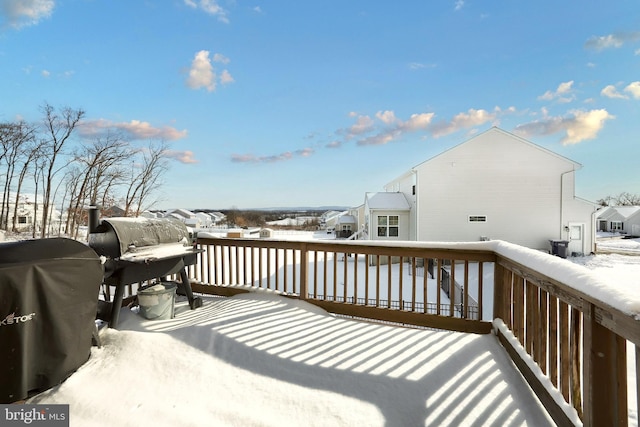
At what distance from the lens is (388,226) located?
14961mm

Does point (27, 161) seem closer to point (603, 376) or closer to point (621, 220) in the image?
point (603, 376)

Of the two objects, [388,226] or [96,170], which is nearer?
[388,226]

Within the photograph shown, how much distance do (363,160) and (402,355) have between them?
54.4 ft

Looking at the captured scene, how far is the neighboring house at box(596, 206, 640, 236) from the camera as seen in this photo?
31078 mm

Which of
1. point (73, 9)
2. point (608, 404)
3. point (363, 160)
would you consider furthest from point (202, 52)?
point (363, 160)

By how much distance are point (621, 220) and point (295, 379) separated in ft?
158

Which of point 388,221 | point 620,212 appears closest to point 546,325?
point 388,221

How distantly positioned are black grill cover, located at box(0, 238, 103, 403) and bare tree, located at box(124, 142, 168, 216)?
20.9 meters

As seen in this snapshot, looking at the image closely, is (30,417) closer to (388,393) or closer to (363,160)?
(388,393)

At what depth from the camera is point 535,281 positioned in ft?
6.32

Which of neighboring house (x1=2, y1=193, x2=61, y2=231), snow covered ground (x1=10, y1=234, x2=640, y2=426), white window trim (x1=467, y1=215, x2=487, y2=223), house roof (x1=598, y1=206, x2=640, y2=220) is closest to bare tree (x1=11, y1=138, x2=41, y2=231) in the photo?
neighboring house (x1=2, y1=193, x2=61, y2=231)

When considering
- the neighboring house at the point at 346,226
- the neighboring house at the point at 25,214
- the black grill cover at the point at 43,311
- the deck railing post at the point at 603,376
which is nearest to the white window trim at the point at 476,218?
the deck railing post at the point at 603,376

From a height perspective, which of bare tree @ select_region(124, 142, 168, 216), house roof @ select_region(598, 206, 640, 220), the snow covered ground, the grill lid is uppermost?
bare tree @ select_region(124, 142, 168, 216)

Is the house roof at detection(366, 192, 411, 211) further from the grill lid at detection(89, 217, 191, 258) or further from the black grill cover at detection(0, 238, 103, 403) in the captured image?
the black grill cover at detection(0, 238, 103, 403)
